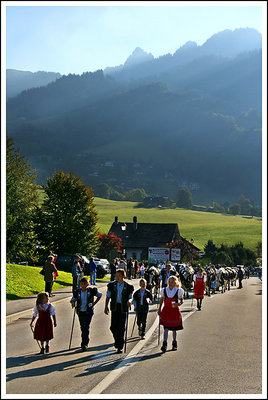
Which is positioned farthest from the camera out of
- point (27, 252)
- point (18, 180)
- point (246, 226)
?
point (246, 226)

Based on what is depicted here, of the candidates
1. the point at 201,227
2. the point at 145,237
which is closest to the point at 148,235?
the point at 145,237

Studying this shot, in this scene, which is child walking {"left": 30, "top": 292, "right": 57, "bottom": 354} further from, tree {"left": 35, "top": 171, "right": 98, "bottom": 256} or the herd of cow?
tree {"left": 35, "top": 171, "right": 98, "bottom": 256}

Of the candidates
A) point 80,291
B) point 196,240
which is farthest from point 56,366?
point 196,240

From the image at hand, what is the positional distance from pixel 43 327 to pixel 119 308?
1.70 metres

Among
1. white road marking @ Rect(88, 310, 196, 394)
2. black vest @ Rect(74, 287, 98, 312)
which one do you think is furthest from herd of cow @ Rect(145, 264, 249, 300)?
black vest @ Rect(74, 287, 98, 312)

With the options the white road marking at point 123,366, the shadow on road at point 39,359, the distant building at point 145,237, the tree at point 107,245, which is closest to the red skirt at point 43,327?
the shadow on road at point 39,359

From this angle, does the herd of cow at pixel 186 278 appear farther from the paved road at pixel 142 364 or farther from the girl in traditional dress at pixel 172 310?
the girl in traditional dress at pixel 172 310

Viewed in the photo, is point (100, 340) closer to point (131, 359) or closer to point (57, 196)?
point (131, 359)

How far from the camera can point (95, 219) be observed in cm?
4809

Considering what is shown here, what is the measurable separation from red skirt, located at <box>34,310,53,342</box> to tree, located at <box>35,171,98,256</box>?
3442 cm

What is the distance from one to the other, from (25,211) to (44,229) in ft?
18.7

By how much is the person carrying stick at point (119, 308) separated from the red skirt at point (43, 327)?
126cm

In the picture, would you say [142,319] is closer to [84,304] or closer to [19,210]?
[84,304]

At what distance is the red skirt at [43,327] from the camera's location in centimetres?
1084
